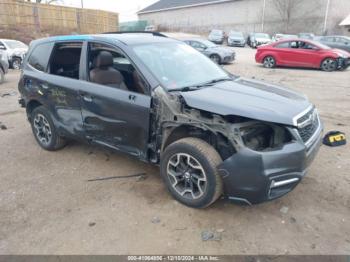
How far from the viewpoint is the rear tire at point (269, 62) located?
1482 centimetres

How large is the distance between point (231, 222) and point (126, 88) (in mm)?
1966

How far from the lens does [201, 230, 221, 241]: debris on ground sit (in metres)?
2.86

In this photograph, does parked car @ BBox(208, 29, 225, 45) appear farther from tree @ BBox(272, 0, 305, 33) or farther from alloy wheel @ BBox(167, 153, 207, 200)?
alloy wheel @ BBox(167, 153, 207, 200)

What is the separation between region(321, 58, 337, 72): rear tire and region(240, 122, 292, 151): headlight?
12378 millimetres

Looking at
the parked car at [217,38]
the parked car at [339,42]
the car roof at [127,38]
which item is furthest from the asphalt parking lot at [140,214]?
the parked car at [217,38]


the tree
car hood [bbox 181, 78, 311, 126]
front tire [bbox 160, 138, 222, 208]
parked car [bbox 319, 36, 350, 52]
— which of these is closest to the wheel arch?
front tire [bbox 160, 138, 222, 208]

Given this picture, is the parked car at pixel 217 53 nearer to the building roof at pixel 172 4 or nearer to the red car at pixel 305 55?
the red car at pixel 305 55

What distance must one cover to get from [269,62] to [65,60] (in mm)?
12285

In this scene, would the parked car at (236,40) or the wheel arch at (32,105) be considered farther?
the parked car at (236,40)

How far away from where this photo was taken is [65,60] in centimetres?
468

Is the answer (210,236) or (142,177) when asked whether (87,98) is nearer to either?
(142,177)

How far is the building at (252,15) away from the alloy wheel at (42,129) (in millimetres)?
37855

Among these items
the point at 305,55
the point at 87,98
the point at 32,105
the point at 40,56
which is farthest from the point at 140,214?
the point at 305,55

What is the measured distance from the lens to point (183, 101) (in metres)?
3.13
